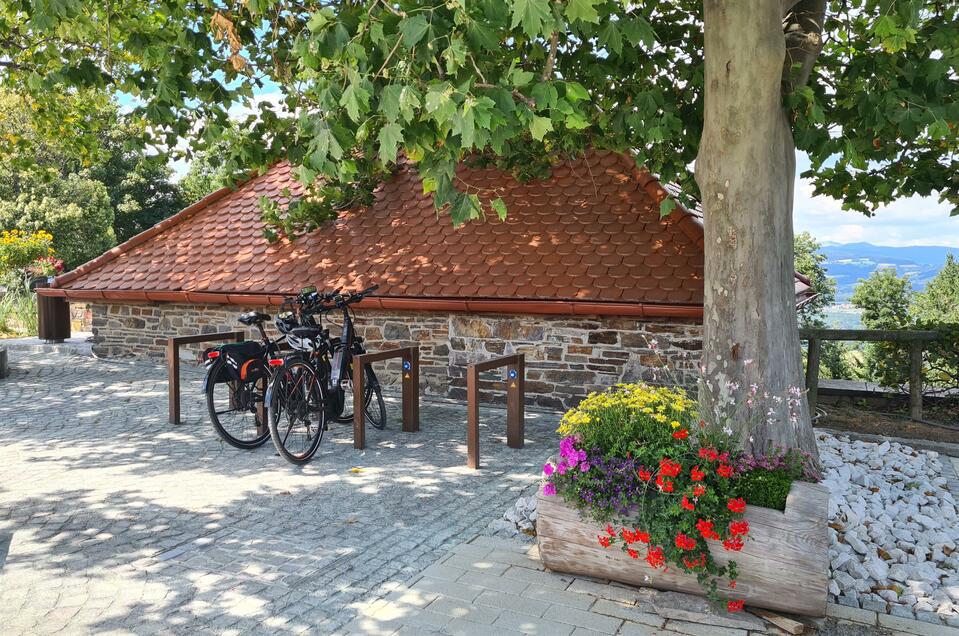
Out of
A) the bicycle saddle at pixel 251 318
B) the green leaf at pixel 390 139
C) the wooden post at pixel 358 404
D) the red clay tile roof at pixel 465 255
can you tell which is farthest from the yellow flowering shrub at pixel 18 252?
the green leaf at pixel 390 139

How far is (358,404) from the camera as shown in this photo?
6648 mm

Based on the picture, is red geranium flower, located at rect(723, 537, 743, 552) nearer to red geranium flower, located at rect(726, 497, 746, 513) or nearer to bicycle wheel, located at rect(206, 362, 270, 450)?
red geranium flower, located at rect(726, 497, 746, 513)

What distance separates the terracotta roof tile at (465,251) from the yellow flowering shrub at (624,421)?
10.9ft

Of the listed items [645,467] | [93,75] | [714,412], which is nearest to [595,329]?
[714,412]

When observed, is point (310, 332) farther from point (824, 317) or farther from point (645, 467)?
point (824, 317)

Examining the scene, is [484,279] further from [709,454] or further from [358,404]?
[709,454]

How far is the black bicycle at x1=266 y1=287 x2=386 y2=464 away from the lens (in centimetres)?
605

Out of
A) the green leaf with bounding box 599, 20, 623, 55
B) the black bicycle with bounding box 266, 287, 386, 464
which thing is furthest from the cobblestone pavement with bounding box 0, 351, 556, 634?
the green leaf with bounding box 599, 20, 623, 55

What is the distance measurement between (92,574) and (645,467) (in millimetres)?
2991

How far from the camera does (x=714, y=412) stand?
16.8 ft

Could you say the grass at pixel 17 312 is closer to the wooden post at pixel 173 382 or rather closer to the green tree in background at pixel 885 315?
the wooden post at pixel 173 382

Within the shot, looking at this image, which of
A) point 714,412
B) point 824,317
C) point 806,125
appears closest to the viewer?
point 714,412

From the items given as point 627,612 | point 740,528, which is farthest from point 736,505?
point 627,612

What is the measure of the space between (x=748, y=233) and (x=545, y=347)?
367 centimetres
